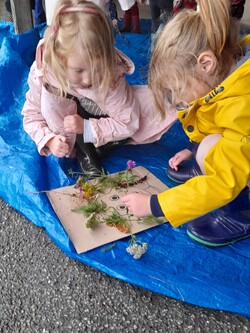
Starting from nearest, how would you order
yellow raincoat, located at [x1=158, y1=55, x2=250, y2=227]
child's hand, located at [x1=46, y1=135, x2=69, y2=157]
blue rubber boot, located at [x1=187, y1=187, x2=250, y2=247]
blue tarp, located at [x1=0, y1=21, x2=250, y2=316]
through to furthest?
yellow raincoat, located at [x1=158, y1=55, x2=250, y2=227]
blue tarp, located at [x1=0, y1=21, x2=250, y2=316]
blue rubber boot, located at [x1=187, y1=187, x2=250, y2=247]
child's hand, located at [x1=46, y1=135, x2=69, y2=157]

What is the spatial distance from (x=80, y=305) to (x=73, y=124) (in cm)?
64

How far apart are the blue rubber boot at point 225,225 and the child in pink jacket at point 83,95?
442 millimetres

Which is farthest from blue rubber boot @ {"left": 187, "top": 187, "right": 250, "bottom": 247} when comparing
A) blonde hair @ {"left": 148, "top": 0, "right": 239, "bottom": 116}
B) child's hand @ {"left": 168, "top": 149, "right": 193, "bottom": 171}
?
blonde hair @ {"left": 148, "top": 0, "right": 239, "bottom": 116}

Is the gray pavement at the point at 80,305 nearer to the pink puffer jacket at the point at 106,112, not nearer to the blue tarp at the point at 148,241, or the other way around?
the blue tarp at the point at 148,241

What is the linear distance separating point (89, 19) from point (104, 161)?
1.87 ft

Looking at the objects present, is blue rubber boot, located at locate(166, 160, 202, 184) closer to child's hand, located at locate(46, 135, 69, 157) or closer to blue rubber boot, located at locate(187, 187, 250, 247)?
blue rubber boot, located at locate(187, 187, 250, 247)

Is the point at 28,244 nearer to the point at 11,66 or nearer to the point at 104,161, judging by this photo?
the point at 104,161

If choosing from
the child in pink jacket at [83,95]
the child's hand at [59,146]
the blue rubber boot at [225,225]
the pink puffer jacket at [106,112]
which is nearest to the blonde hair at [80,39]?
the child in pink jacket at [83,95]

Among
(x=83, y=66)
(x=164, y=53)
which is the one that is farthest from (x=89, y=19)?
(x=164, y=53)

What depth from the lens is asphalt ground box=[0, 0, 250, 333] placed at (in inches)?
40.6

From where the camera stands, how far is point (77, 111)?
5.19 ft

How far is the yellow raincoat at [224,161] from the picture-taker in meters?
0.96

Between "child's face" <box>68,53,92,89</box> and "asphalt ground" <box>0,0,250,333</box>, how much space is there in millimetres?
560

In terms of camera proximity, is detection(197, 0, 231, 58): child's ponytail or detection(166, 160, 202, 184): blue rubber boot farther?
detection(166, 160, 202, 184): blue rubber boot
